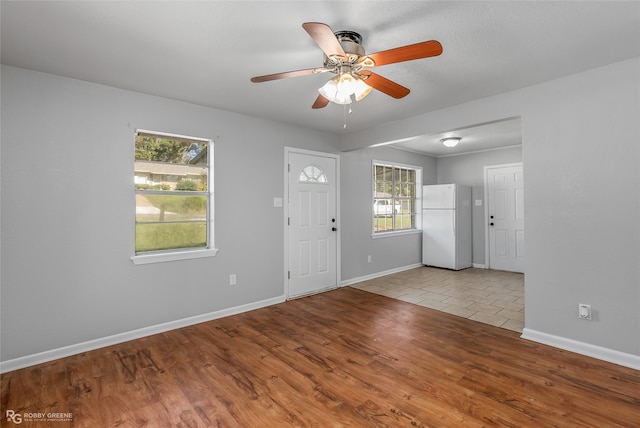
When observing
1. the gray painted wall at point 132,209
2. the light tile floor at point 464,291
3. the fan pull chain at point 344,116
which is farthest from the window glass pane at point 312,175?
the light tile floor at point 464,291

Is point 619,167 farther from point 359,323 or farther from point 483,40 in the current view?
point 359,323

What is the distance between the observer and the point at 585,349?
2.66m

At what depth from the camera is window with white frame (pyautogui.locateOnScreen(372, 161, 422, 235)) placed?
225 inches

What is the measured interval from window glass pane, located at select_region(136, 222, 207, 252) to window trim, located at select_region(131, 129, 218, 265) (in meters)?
0.05

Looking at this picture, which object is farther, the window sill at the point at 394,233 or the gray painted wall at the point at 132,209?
the window sill at the point at 394,233

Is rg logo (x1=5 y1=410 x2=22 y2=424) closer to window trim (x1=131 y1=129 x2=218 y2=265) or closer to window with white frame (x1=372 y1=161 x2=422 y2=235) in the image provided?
window trim (x1=131 y1=129 x2=218 y2=265)

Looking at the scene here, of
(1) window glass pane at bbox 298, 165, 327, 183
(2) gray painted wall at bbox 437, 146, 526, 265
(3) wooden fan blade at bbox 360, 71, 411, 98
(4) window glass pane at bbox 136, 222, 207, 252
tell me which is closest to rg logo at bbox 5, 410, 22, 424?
(4) window glass pane at bbox 136, 222, 207, 252

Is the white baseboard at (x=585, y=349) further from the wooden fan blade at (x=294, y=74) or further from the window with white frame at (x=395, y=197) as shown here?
the wooden fan blade at (x=294, y=74)

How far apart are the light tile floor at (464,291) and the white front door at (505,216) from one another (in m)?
0.31


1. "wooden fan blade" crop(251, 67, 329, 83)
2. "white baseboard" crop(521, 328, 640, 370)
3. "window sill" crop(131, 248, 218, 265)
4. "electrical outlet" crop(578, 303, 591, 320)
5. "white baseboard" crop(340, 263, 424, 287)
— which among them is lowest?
"white baseboard" crop(521, 328, 640, 370)

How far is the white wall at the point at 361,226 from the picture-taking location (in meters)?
5.04

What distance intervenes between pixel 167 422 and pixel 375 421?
125 cm

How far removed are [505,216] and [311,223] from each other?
13.2ft

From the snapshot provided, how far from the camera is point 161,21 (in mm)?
1928
